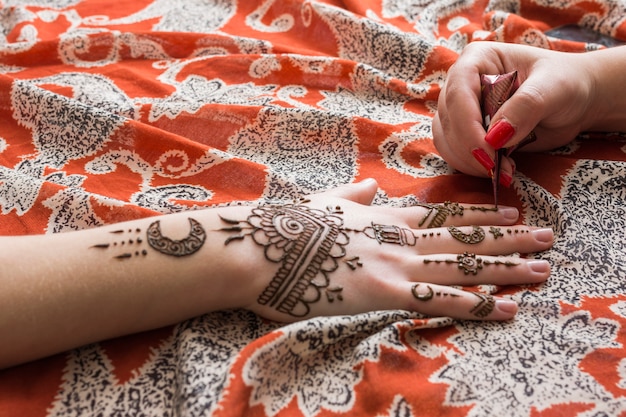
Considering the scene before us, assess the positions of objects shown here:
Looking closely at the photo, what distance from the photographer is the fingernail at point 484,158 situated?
3.23 ft

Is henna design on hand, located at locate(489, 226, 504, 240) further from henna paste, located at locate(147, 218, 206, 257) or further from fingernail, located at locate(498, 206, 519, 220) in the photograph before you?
henna paste, located at locate(147, 218, 206, 257)

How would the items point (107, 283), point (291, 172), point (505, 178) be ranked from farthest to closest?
1. point (291, 172)
2. point (505, 178)
3. point (107, 283)

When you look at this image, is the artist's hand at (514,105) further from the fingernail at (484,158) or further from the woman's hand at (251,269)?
the woman's hand at (251,269)

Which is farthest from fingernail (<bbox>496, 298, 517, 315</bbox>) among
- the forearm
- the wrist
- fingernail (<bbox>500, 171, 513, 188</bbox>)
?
the wrist

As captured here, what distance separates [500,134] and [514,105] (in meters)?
0.05

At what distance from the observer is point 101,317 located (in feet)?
2.56

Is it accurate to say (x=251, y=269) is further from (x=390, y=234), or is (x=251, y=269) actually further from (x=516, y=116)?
(x=516, y=116)

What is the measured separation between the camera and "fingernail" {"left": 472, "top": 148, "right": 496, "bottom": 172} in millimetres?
985

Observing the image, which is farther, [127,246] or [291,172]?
[291,172]

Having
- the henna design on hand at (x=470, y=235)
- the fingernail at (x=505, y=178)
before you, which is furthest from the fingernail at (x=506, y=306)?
the fingernail at (x=505, y=178)

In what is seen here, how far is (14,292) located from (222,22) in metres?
1.06

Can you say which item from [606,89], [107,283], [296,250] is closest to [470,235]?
[296,250]

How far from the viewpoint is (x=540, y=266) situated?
2.98 feet

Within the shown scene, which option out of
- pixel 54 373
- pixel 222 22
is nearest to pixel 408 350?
pixel 54 373
